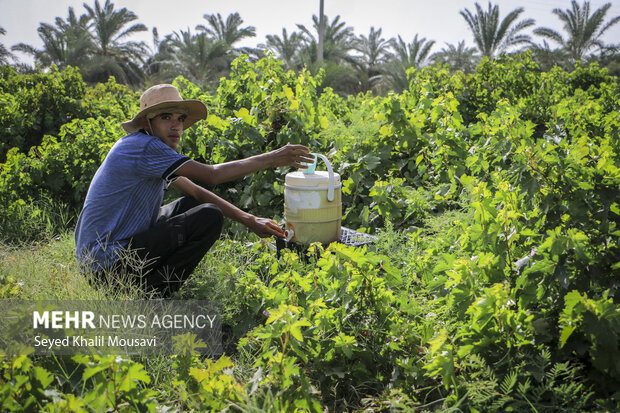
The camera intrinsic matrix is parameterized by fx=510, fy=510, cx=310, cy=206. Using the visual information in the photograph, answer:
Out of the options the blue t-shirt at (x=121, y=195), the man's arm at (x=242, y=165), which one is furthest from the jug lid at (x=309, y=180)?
the blue t-shirt at (x=121, y=195)

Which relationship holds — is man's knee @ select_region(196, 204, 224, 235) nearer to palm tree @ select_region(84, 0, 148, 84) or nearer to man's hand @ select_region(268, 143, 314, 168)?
man's hand @ select_region(268, 143, 314, 168)

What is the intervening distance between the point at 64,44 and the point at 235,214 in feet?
69.8

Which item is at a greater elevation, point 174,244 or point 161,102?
point 161,102

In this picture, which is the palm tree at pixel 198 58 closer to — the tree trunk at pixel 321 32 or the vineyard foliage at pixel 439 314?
the tree trunk at pixel 321 32

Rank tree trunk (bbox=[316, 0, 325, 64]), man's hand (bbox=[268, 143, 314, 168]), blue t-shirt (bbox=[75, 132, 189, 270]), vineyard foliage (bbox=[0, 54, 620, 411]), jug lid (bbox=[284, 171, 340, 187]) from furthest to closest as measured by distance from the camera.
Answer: tree trunk (bbox=[316, 0, 325, 64]) < jug lid (bbox=[284, 171, 340, 187]) < man's hand (bbox=[268, 143, 314, 168]) < blue t-shirt (bbox=[75, 132, 189, 270]) < vineyard foliage (bbox=[0, 54, 620, 411])

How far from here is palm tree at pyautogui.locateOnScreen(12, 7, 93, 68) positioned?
2052cm

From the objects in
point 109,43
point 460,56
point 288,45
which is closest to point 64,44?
point 109,43

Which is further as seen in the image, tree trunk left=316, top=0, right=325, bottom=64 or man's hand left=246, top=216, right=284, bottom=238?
tree trunk left=316, top=0, right=325, bottom=64

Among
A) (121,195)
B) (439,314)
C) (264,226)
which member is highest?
(121,195)

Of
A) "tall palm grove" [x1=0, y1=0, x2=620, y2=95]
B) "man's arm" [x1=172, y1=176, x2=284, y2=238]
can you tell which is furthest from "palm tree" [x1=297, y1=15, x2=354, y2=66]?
"man's arm" [x1=172, y1=176, x2=284, y2=238]

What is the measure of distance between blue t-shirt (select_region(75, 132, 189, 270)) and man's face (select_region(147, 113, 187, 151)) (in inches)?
8.7

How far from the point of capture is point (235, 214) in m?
3.28

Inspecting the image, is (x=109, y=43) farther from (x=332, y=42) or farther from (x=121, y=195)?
(x=121, y=195)

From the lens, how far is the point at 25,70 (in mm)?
21188
